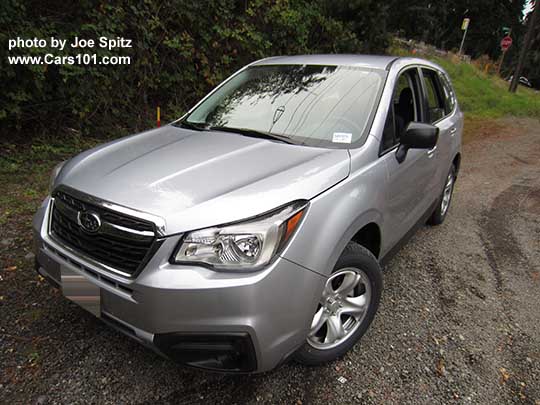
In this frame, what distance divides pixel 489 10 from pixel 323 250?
40585mm

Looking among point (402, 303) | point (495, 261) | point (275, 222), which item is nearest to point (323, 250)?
point (275, 222)

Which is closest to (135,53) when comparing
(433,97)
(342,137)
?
(433,97)

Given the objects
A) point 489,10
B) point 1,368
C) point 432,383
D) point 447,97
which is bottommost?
point 1,368

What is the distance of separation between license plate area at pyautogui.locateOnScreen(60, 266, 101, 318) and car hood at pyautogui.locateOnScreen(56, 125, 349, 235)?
40 cm

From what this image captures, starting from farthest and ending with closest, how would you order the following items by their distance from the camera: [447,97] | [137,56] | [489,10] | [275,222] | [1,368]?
[489,10]
[137,56]
[447,97]
[1,368]
[275,222]

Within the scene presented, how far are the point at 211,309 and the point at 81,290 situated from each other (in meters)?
0.69

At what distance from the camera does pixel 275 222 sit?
66.2 inches

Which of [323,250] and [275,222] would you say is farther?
[323,250]

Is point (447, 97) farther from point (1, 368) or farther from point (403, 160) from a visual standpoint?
point (1, 368)

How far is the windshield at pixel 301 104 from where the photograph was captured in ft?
8.10

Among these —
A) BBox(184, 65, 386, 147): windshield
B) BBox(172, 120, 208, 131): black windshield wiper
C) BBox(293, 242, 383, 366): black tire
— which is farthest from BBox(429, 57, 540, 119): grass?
BBox(293, 242, 383, 366): black tire

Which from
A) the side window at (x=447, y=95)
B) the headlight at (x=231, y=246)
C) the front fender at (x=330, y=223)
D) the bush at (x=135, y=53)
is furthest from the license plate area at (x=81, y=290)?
the bush at (x=135, y=53)

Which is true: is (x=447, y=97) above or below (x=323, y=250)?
above

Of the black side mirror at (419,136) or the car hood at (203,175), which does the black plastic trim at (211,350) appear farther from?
the black side mirror at (419,136)
